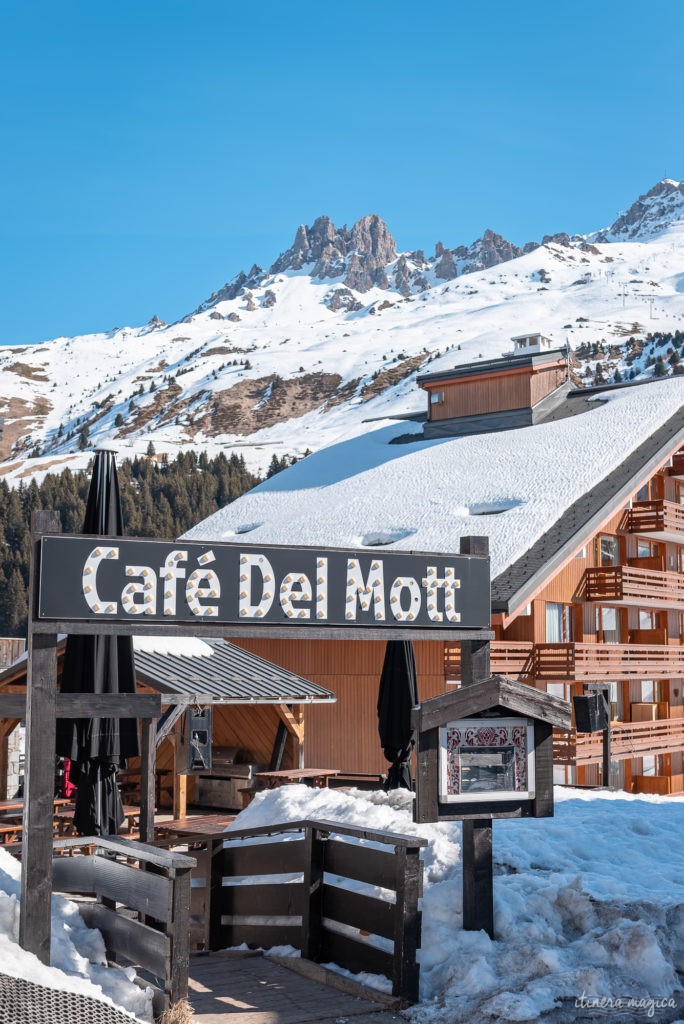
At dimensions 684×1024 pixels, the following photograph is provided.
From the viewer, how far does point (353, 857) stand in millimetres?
9414

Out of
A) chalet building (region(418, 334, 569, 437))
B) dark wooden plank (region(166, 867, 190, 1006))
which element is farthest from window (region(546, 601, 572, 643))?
dark wooden plank (region(166, 867, 190, 1006))

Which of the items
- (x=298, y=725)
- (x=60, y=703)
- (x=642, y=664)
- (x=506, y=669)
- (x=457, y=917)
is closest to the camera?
(x=60, y=703)

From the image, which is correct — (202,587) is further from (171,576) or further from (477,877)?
(477,877)

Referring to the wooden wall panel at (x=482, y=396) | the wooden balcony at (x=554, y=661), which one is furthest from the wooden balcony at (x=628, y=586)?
the wooden wall panel at (x=482, y=396)

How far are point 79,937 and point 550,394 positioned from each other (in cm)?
3299

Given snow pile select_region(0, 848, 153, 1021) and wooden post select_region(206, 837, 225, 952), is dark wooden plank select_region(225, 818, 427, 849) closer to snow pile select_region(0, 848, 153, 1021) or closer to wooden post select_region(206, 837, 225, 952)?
wooden post select_region(206, 837, 225, 952)

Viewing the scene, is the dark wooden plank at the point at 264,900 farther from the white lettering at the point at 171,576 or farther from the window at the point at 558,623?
the window at the point at 558,623

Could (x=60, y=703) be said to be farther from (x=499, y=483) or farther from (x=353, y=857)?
(x=499, y=483)

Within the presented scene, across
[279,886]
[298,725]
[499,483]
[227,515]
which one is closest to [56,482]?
[227,515]

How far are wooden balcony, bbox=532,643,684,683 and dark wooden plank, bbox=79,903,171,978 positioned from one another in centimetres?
1858

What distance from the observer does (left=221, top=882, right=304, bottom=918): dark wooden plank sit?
32.2 ft

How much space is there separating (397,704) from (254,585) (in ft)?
33.3

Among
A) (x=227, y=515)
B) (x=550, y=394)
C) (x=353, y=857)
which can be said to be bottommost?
(x=353, y=857)

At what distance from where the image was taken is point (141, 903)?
27.2 feet
